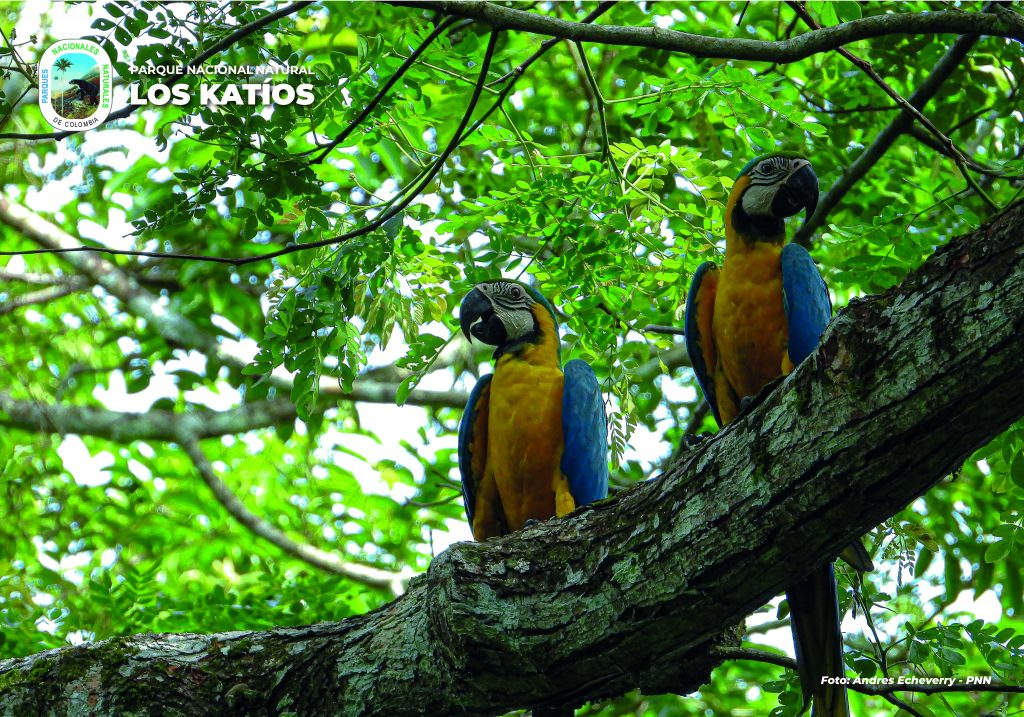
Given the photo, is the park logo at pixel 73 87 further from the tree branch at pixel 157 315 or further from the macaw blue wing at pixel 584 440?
the tree branch at pixel 157 315

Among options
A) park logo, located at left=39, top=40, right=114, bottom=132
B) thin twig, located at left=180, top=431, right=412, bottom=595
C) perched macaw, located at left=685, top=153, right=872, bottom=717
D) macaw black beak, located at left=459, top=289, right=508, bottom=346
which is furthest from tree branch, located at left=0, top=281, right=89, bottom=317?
perched macaw, located at left=685, top=153, right=872, bottom=717

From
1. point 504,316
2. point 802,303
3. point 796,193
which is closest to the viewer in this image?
point 802,303

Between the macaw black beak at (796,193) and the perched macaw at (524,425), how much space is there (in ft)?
3.69

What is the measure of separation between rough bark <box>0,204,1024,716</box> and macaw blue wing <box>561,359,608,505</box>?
1.26 meters

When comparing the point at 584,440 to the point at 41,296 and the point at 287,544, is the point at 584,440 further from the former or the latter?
the point at 41,296

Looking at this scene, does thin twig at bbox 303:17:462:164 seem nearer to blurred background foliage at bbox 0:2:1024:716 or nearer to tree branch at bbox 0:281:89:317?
blurred background foliage at bbox 0:2:1024:716

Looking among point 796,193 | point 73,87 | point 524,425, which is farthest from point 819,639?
point 73,87

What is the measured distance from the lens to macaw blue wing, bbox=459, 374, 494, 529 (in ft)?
15.6

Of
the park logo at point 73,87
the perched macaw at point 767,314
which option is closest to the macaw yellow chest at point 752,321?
the perched macaw at point 767,314

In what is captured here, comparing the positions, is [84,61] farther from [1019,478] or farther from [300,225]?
[1019,478]

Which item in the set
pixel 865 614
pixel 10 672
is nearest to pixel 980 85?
pixel 865 614

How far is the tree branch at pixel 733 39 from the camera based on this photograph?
3244mm

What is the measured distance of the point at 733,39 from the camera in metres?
3.34

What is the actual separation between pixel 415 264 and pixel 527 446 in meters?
1.13
